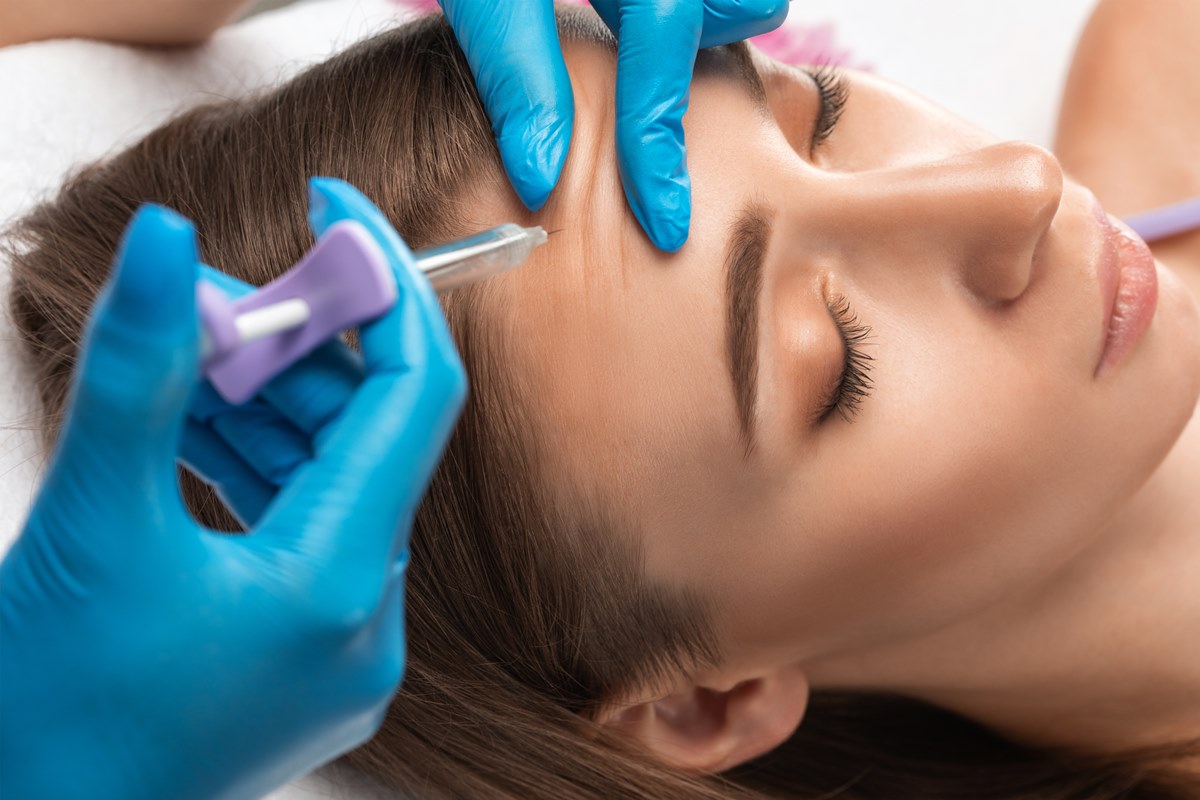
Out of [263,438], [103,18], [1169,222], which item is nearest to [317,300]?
[263,438]

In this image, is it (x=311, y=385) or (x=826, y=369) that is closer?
(x=311, y=385)

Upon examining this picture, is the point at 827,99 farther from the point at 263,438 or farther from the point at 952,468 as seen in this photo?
the point at 263,438

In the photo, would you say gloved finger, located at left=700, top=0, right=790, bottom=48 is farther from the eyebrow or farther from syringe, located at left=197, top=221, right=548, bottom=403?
syringe, located at left=197, top=221, right=548, bottom=403

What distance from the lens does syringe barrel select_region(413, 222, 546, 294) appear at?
66 cm

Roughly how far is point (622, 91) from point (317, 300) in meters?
0.37

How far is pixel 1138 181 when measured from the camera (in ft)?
5.30

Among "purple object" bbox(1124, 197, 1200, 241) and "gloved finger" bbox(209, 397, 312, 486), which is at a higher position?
"gloved finger" bbox(209, 397, 312, 486)

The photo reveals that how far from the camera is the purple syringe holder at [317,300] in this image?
0.56m

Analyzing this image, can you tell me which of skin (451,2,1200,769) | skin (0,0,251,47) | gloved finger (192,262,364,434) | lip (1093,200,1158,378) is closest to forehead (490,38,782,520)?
skin (451,2,1200,769)

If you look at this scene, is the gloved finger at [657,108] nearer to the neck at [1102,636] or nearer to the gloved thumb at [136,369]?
the gloved thumb at [136,369]

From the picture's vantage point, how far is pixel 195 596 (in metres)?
0.55

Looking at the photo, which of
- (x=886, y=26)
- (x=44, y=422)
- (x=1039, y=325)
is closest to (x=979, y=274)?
(x=1039, y=325)

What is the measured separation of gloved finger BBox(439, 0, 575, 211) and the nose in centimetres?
23

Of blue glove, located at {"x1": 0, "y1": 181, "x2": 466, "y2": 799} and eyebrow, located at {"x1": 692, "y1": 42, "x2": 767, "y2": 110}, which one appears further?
eyebrow, located at {"x1": 692, "y1": 42, "x2": 767, "y2": 110}
